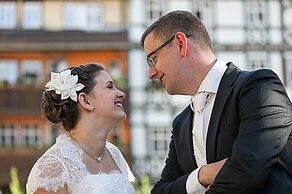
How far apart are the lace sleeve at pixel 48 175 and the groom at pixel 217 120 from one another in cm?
67

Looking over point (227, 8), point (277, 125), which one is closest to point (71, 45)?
point (227, 8)

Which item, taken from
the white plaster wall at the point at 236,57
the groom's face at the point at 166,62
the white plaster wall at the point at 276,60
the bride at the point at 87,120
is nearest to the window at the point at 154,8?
the white plaster wall at the point at 236,57

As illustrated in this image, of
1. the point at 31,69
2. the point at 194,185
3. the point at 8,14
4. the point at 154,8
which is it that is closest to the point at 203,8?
the point at 154,8

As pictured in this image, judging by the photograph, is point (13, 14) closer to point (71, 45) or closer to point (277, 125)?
point (71, 45)

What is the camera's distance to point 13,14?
20375 mm

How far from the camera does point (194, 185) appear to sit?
2494 millimetres

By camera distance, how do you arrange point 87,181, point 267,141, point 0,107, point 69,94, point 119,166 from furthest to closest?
point 0,107 → point 119,166 → point 69,94 → point 87,181 → point 267,141

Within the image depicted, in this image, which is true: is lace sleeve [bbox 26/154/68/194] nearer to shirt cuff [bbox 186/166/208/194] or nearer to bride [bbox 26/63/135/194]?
bride [bbox 26/63/135/194]

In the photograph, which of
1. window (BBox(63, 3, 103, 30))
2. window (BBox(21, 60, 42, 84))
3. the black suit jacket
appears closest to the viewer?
the black suit jacket

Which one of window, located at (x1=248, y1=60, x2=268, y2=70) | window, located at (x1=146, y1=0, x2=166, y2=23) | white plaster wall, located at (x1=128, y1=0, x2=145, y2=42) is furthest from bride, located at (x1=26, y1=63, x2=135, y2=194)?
window, located at (x1=248, y1=60, x2=268, y2=70)

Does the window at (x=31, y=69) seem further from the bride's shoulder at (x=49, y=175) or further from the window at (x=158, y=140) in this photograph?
the bride's shoulder at (x=49, y=175)

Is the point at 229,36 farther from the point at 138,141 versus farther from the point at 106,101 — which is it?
the point at 106,101

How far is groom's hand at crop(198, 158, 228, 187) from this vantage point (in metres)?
2.40

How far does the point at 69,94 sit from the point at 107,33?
16792 millimetres
